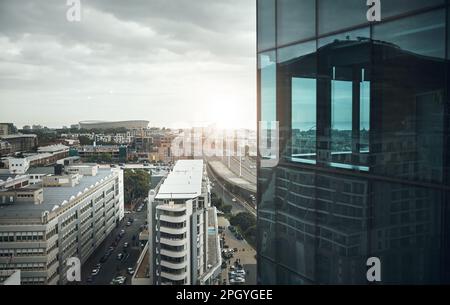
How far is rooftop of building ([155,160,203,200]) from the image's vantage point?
5910mm

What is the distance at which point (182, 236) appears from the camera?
5039 millimetres

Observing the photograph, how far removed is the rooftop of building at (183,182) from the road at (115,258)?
2.74 feet

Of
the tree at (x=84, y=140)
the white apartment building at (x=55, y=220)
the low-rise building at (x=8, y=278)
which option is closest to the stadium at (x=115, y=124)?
the tree at (x=84, y=140)

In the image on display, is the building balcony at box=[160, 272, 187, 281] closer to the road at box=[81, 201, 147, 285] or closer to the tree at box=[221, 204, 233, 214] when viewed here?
the road at box=[81, 201, 147, 285]

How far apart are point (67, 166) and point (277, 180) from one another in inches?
238

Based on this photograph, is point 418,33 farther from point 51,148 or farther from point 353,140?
point 51,148

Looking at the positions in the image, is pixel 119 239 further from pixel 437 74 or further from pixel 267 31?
pixel 437 74

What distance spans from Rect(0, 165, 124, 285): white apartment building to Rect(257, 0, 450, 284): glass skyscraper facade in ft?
4.55

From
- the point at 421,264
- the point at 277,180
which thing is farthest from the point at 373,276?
the point at 277,180

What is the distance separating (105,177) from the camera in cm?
877

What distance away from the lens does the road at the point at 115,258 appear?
110 inches

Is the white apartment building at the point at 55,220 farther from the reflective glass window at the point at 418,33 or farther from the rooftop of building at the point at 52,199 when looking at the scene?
the reflective glass window at the point at 418,33

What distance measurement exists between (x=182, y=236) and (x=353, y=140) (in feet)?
12.2

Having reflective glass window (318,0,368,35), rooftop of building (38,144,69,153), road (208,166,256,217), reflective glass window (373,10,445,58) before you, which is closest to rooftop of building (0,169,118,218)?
rooftop of building (38,144,69,153)
